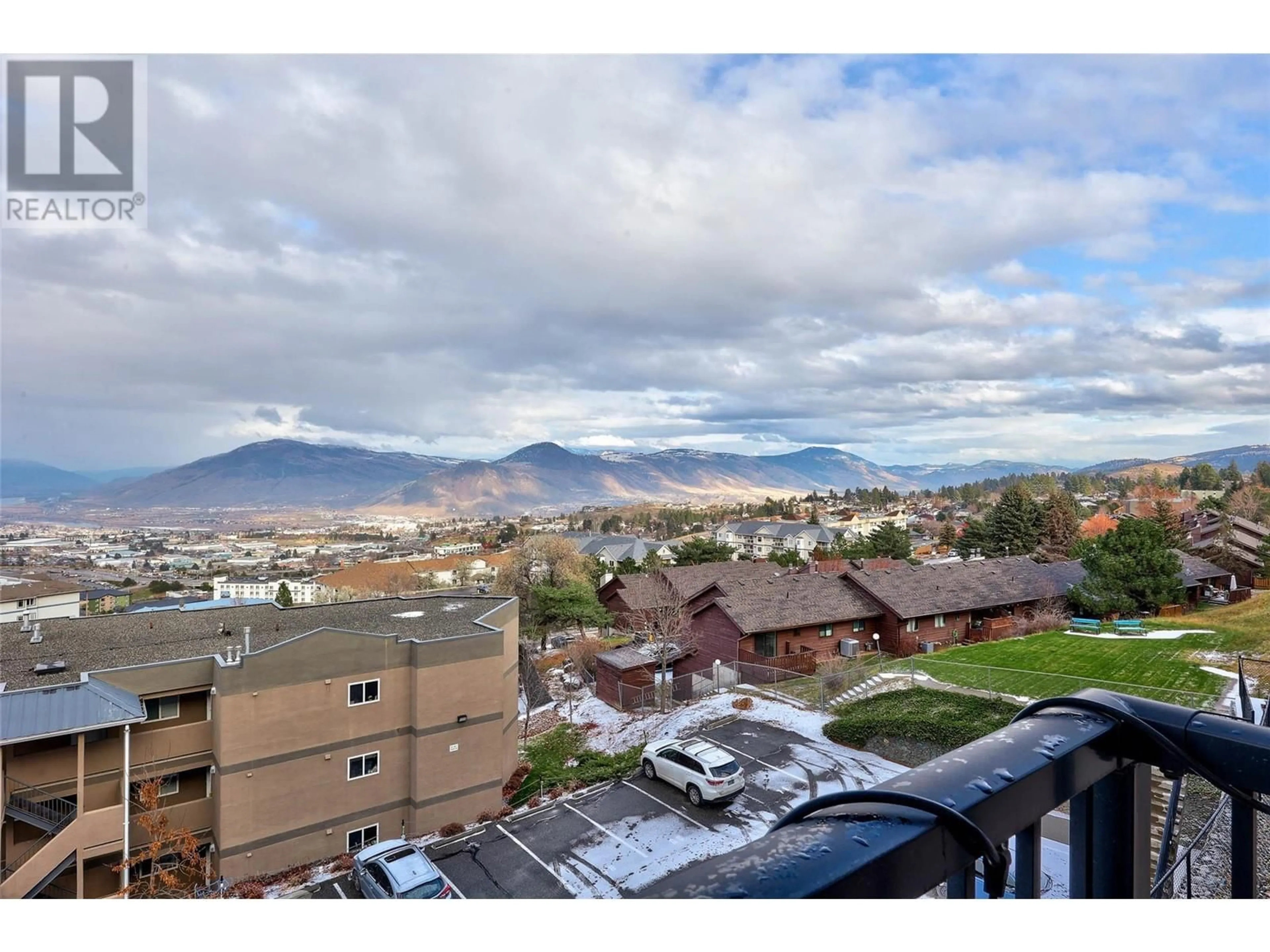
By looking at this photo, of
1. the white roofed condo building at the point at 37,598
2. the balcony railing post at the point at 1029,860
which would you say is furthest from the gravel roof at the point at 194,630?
the white roofed condo building at the point at 37,598

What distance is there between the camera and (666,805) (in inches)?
448

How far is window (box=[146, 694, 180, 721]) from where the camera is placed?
38.8 feet

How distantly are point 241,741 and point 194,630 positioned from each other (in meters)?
5.22

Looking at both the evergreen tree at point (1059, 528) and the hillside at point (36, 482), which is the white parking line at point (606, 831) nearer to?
A: the evergreen tree at point (1059, 528)

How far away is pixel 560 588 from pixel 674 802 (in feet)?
66.3

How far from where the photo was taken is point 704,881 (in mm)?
714

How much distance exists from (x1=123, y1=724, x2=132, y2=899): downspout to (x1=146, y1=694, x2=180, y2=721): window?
1.61 feet

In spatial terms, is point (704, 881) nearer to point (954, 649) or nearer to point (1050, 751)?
point (1050, 751)

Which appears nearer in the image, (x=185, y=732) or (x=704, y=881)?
(x=704, y=881)

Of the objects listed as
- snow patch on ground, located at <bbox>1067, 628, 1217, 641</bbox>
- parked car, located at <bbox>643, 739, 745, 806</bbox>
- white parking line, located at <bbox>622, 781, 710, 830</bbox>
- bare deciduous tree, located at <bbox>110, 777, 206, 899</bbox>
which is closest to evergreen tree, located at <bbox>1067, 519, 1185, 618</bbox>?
snow patch on ground, located at <bbox>1067, 628, 1217, 641</bbox>

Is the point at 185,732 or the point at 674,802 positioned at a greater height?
the point at 185,732

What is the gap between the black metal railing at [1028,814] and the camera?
68 centimetres

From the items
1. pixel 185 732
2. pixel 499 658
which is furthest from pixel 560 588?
pixel 185 732
